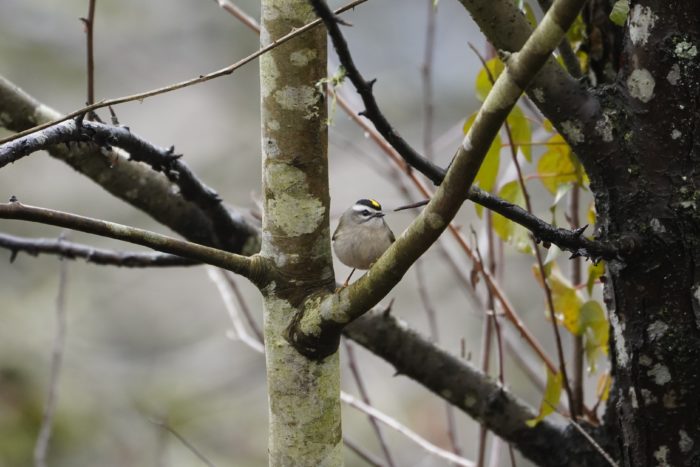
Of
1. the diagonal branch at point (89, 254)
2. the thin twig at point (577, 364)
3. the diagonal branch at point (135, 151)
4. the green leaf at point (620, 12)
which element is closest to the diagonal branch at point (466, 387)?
the thin twig at point (577, 364)

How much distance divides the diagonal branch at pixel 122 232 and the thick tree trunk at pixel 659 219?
2.22ft

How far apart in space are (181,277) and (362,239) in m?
4.83

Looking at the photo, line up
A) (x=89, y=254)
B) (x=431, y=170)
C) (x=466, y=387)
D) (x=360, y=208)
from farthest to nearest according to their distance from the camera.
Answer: (x=360, y=208) < (x=89, y=254) < (x=466, y=387) < (x=431, y=170)

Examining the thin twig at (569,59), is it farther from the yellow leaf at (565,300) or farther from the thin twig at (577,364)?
the yellow leaf at (565,300)

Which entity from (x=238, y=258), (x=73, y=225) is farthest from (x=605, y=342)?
(x=73, y=225)

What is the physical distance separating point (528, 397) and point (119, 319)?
3.58 m

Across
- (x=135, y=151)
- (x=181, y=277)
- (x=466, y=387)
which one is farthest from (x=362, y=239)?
(x=181, y=277)

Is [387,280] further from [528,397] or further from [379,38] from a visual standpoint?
[379,38]

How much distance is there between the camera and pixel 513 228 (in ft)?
5.62

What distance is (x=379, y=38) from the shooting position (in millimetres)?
6961

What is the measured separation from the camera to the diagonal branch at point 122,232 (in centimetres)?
97

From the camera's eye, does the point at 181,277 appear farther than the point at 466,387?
Yes

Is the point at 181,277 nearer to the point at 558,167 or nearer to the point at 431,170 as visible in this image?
the point at 558,167

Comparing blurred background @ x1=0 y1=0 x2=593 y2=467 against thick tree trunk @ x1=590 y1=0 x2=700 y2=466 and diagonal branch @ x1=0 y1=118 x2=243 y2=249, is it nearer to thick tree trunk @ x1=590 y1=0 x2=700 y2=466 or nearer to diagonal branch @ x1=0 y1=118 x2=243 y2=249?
diagonal branch @ x1=0 y1=118 x2=243 y2=249
